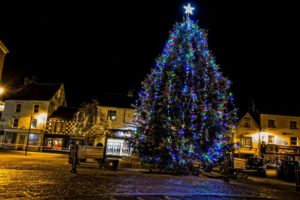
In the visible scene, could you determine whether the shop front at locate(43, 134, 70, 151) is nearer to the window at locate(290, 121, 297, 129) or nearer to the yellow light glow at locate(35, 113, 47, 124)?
the yellow light glow at locate(35, 113, 47, 124)

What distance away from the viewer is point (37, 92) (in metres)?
47.4

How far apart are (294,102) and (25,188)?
47556 mm

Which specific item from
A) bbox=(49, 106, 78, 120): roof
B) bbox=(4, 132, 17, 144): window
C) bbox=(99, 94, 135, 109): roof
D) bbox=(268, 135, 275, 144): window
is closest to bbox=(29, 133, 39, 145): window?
bbox=(4, 132, 17, 144): window

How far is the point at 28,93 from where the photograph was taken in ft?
156

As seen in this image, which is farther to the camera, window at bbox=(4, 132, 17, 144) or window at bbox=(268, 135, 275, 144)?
window at bbox=(4, 132, 17, 144)

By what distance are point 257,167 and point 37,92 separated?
36.6 meters

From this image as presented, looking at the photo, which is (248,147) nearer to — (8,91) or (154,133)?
(154,133)

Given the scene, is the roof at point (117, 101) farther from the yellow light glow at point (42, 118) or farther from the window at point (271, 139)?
the window at point (271, 139)

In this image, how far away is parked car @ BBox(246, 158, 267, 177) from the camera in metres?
22.7

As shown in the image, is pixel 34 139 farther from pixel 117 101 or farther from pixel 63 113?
pixel 117 101

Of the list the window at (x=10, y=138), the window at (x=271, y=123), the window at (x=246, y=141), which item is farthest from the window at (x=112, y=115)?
the window at (x=271, y=123)

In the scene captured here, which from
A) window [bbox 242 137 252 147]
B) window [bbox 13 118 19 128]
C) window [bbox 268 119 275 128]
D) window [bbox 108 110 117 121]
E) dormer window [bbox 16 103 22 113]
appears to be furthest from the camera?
dormer window [bbox 16 103 22 113]

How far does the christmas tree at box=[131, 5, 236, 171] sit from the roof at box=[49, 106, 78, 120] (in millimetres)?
31186

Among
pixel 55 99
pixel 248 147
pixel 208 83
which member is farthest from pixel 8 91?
pixel 208 83
